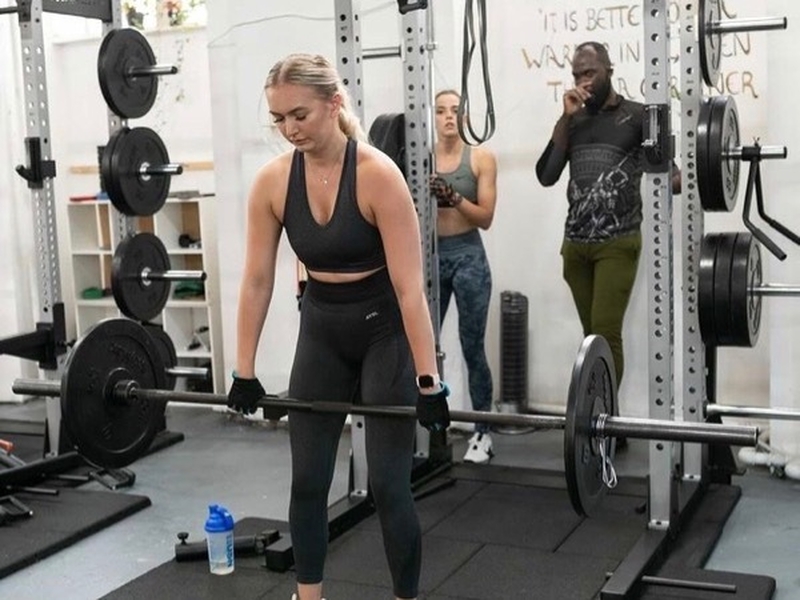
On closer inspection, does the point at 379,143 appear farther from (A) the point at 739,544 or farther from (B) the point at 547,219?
(A) the point at 739,544

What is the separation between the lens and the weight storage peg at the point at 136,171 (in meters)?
4.12

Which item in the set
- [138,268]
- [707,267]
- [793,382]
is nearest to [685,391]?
[707,267]

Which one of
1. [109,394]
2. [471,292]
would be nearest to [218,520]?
[109,394]

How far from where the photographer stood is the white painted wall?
4.24 metres

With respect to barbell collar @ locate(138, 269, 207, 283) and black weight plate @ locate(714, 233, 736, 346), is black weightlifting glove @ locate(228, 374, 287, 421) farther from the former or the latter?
barbell collar @ locate(138, 269, 207, 283)

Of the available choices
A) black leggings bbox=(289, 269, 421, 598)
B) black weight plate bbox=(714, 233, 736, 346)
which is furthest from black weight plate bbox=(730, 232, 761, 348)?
black leggings bbox=(289, 269, 421, 598)

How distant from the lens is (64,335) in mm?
4117

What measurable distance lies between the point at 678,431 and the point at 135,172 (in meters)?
2.75

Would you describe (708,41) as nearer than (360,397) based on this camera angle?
No

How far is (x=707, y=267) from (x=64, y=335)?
2439 mm

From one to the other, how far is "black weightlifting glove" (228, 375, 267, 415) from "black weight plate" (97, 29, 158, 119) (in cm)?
209

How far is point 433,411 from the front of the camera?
7.25ft

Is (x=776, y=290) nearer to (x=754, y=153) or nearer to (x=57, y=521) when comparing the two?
(x=754, y=153)

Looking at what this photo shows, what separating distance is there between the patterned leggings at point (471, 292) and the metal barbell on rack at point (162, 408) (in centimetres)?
150
